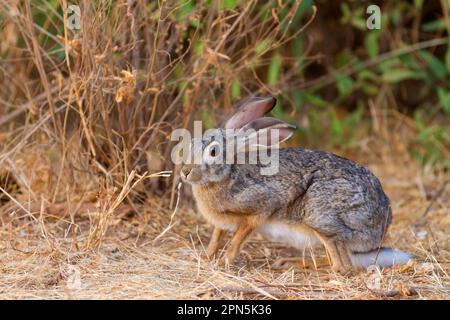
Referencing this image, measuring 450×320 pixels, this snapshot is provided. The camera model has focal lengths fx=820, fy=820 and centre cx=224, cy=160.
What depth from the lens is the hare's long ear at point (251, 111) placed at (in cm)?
506

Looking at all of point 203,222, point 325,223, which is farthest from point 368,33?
point 325,223

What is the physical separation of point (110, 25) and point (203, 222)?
1657mm

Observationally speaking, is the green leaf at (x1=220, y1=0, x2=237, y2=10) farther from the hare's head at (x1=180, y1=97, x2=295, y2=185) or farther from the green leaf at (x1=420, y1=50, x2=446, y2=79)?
the green leaf at (x1=420, y1=50, x2=446, y2=79)

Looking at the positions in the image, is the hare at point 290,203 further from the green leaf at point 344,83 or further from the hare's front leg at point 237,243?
the green leaf at point 344,83

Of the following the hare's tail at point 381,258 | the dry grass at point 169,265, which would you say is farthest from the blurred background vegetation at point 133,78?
the hare's tail at point 381,258

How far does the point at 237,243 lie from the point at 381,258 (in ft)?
2.99

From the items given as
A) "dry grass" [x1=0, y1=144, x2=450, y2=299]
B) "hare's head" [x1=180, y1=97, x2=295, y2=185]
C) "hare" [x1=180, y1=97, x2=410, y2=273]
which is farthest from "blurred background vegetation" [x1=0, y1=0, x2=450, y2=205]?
"hare" [x1=180, y1=97, x2=410, y2=273]

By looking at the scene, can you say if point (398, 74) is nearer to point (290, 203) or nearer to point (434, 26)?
point (434, 26)

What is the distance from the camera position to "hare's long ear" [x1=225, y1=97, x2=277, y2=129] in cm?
506

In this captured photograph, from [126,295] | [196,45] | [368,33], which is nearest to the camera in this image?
[126,295]

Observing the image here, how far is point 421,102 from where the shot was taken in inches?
363

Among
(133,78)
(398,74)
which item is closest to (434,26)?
(398,74)

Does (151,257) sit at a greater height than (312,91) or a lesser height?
Result: lesser

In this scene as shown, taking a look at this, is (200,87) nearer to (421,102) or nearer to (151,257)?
(151,257)
